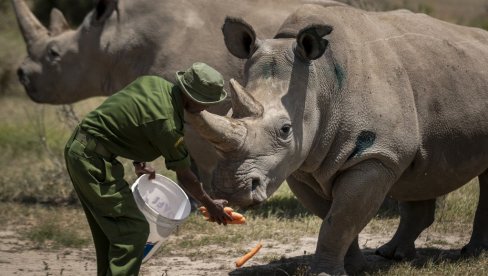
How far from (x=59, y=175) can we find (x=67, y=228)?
2182 mm

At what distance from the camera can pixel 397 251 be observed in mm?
7207

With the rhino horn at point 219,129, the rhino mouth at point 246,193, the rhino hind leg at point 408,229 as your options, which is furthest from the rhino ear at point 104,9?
the rhino mouth at point 246,193

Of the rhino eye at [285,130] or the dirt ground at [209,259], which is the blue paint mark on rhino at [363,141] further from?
the dirt ground at [209,259]

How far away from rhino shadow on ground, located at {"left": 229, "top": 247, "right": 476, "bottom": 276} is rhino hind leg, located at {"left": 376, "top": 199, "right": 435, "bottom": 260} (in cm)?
6

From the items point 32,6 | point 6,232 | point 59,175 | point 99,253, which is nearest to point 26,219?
point 6,232

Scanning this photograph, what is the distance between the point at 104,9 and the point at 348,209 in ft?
13.3

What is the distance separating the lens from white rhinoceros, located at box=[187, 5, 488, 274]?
575cm

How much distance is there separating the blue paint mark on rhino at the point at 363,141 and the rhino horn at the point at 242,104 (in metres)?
0.68

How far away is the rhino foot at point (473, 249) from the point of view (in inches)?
284

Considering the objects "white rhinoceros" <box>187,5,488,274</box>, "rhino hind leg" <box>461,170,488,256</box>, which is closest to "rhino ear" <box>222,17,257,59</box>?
"white rhinoceros" <box>187,5,488,274</box>

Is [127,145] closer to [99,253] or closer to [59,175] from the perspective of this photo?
[99,253]

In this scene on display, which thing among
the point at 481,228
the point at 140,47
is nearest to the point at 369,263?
the point at 481,228

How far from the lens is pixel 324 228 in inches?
244

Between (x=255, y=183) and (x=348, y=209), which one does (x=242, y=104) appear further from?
(x=348, y=209)
